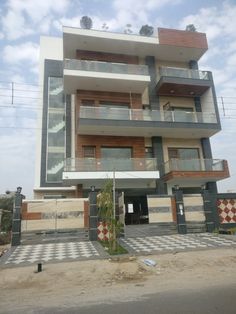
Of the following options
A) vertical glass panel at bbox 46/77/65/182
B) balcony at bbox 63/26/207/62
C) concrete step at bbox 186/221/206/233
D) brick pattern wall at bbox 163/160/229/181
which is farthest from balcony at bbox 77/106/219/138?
concrete step at bbox 186/221/206/233

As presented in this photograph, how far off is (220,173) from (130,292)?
16.1 meters

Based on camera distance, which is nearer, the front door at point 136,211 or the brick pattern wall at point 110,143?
the front door at point 136,211

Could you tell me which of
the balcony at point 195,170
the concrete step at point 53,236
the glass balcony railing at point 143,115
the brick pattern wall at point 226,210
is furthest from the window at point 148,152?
the concrete step at point 53,236

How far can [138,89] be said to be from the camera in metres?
22.0

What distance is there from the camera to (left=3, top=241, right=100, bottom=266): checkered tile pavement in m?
9.31

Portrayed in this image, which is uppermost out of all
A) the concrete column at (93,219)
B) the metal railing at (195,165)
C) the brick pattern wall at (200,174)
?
the metal railing at (195,165)

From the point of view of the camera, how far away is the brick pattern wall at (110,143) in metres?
20.8

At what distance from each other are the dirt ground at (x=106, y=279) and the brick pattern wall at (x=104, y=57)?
17.8 metres

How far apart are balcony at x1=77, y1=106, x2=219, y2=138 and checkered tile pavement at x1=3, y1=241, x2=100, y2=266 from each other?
9463mm

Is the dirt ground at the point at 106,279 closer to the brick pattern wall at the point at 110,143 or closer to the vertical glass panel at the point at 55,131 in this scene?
the brick pattern wall at the point at 110,143

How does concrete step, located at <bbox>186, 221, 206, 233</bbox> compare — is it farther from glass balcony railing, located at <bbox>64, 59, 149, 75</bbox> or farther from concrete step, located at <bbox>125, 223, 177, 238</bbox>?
glass balcony railing, located at <bbox>64, 59, 149, 75</bbox>

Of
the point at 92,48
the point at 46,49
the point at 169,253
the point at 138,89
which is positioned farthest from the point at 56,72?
the point at 169,253

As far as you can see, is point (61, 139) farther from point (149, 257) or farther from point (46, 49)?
point (149, 257)

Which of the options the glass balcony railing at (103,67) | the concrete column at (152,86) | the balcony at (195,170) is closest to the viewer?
the balcony at (195,170)
